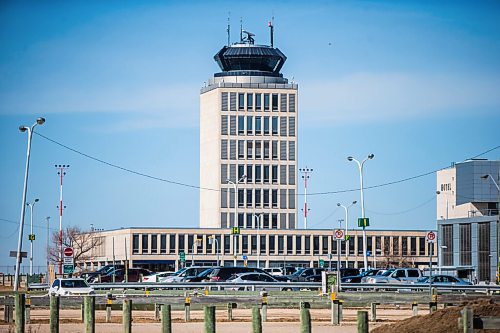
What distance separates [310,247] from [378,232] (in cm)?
951

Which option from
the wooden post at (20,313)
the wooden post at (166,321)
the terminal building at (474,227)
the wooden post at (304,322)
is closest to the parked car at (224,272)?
the terminal building at (474,227)

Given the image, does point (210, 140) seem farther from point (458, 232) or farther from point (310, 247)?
point (458, 232)

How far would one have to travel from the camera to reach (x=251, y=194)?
510 ft

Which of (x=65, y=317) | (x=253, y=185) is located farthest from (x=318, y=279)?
(x=253, y=185)

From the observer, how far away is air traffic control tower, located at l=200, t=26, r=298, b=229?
503 feet

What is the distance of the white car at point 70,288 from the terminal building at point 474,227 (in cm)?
3897

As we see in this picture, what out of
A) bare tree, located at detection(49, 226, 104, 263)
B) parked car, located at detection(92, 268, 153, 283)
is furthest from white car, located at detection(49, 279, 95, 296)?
bare tree, located at detection(49, 226, 104, 263)

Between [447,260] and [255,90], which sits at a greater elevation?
[255,90]

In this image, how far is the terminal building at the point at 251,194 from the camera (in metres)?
147

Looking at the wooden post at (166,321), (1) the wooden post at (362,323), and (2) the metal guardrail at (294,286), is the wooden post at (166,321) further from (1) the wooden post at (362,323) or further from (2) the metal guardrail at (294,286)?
(2) the metal guardrail at (294,286)

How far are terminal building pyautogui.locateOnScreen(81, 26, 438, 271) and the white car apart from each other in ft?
295

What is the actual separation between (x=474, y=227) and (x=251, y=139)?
5398 centimetres

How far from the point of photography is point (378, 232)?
15150 centimetres

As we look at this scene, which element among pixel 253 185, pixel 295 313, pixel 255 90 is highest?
pixel 255 90
